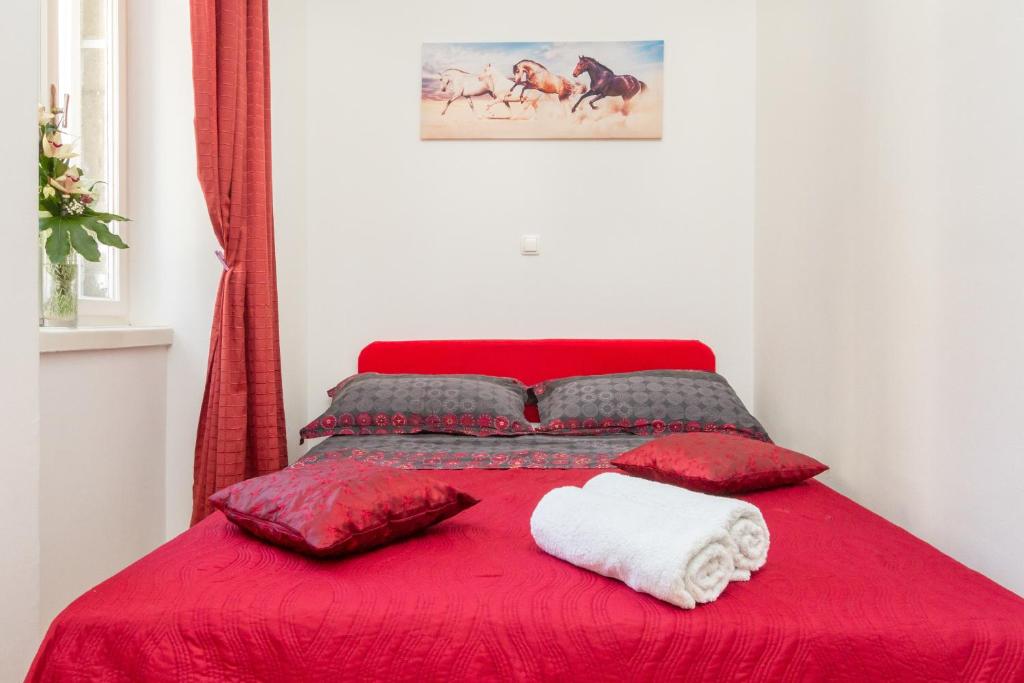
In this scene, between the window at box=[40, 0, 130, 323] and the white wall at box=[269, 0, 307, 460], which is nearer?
the window at box=[40, 0, 130, 323]

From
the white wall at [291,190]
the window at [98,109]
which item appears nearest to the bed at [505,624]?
the window at [98,109]

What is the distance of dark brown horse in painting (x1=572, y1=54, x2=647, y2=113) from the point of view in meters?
3.25

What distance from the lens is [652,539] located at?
3.84 feet

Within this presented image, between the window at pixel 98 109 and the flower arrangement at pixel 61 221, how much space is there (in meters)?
0.35

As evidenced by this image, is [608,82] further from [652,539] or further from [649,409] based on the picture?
[652,539]

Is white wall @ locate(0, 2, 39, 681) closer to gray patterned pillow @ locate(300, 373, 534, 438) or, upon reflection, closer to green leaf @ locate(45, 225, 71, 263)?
green leaf @ locate(45, 225, 71, 263)

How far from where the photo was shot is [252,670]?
3.55 feet

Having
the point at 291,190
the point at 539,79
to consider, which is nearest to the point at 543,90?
the point at 539,79

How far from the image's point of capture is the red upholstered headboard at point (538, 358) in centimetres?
316

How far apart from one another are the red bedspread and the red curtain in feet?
4.17

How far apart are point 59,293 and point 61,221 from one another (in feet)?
0.65

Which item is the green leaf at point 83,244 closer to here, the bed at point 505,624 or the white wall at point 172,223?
the white wall at point 172,223

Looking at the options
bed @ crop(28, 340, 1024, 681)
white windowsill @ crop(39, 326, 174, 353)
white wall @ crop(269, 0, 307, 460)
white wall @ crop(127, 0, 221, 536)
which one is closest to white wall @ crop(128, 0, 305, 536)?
white wall @ crop(127, 0, 221, 536)

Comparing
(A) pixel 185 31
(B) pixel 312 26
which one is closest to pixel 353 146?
(B) pixel 312 26
